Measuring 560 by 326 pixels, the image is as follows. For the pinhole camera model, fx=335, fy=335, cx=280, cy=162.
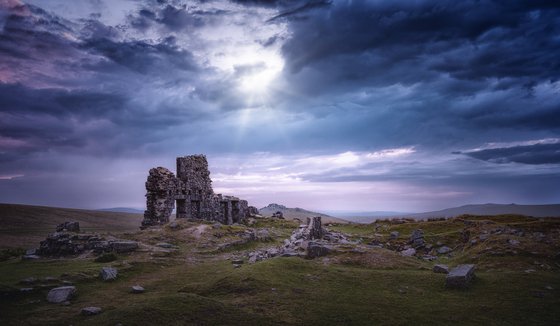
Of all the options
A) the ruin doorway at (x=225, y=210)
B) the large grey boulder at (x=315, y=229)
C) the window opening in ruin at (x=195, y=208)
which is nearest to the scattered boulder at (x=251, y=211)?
the ruin doorway at (x=225, y=210)

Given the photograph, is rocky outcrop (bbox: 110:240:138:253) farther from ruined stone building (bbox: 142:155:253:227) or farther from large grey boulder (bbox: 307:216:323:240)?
ruined stone building (bbox: 142:155:253:227)

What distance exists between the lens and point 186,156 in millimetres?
42781

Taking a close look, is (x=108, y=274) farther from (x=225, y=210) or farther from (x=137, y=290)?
(x=225, y=210)

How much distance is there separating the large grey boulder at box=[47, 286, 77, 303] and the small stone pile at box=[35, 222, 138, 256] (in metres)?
8.65

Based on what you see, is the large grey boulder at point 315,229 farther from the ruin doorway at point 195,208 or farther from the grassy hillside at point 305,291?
the ruin doorway at point 195,208

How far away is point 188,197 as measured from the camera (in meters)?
41.0

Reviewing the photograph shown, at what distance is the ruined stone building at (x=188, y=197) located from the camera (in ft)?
119

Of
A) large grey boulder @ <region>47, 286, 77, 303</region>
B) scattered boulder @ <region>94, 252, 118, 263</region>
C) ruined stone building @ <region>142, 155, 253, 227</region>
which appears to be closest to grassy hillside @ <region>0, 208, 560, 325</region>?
large grey boulder @ <region>47, 286, 77, 303</region>

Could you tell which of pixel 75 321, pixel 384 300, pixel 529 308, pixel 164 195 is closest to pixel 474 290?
pixel 529 308

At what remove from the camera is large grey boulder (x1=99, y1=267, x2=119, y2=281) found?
15.3 metres

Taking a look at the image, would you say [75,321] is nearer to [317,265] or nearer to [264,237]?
[317,265]

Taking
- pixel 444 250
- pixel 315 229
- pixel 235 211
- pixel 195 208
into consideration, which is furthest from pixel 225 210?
pixel 444 250

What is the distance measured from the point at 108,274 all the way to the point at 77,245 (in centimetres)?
883

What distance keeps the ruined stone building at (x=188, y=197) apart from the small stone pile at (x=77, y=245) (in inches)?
498
